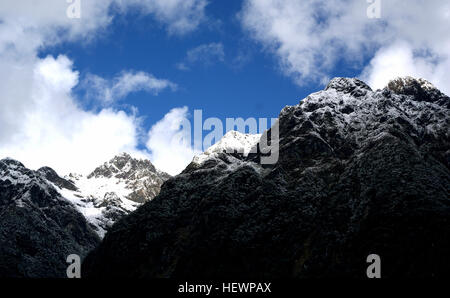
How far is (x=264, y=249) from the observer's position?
14625 cm

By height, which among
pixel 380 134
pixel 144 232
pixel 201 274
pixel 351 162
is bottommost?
pixel 201 274

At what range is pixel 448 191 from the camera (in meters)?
137

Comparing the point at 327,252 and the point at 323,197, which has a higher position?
the point at 323,197

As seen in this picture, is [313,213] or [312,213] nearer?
Result: [313,213]

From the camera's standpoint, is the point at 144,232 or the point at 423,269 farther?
the point at 144,232

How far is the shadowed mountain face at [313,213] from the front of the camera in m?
125

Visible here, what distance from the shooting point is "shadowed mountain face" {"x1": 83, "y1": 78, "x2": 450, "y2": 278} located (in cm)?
12506

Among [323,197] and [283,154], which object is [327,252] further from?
[283,154]

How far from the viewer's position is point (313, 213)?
151 m

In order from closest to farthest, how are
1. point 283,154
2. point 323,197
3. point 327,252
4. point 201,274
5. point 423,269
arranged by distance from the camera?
point 423,269 → point 327,252 → point 201,274 → point 323,197 → point 283,154

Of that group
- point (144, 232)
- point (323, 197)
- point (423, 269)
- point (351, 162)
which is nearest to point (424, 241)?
point (423, 269)
